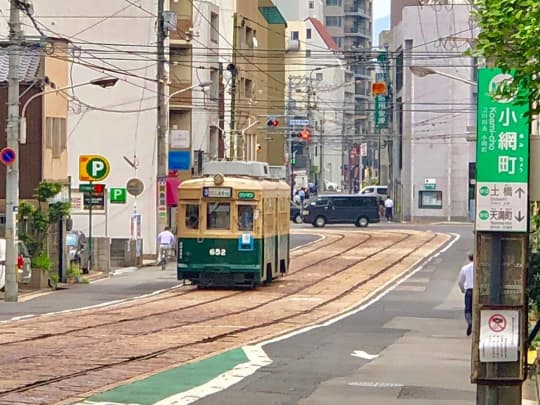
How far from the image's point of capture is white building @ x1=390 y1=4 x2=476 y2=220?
77.9 meters

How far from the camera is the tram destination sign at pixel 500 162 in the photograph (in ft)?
36.1

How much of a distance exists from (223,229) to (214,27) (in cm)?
3093

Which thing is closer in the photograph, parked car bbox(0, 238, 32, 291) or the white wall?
parked car bbox(0, 238, 32, 291)

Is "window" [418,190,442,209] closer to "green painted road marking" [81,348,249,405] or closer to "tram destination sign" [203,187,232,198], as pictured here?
"tram destination sign" [203,187,232,198]

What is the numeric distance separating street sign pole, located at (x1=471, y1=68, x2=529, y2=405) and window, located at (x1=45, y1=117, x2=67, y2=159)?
2998cm

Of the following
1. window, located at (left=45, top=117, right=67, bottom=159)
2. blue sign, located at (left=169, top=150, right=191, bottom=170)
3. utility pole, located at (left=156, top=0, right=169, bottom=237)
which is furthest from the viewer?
blue sign, located at (left=169, top=150, right=191, bottom=170)

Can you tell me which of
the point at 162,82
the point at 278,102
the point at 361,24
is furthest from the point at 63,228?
the point at 361,24

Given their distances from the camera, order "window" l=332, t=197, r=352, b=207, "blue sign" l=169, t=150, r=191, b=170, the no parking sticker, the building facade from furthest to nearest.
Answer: the building facade < "window" l=332, t=197, r=352, b=207 < "blue sign" l=169, t=150, r=191, b=170 < the no parking sticker

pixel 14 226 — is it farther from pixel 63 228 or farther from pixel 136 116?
pixel 136 116

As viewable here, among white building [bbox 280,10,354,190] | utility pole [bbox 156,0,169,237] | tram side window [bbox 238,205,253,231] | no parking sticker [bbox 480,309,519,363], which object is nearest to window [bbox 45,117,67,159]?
utility pole [bbox 156,0,169,237]

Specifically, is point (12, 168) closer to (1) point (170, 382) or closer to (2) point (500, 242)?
(1) point (170, 382)

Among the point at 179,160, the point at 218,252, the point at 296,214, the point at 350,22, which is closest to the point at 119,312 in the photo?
the point at 218,252

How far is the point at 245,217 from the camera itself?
35.5 meters

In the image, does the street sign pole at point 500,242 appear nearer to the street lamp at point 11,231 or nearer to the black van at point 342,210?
the street lamp at point 11,231
